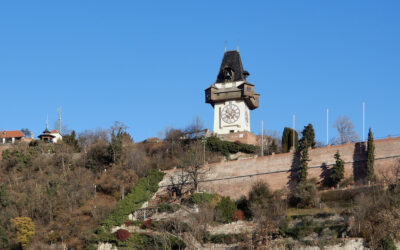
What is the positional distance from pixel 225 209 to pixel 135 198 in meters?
7.20

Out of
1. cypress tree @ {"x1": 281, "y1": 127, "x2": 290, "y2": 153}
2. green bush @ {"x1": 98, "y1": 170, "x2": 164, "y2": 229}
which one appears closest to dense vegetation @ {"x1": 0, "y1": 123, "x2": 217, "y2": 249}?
green bush @ {"x1": 98, "y1": 170, "x2": 164, "y2": 229}

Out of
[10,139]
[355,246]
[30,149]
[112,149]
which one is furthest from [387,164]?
[10,139]

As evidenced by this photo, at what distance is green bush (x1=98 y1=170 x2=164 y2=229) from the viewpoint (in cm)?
4997

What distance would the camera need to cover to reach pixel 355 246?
135 ft

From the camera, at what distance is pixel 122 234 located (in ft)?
158

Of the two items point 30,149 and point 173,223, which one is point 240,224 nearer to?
point 173,223

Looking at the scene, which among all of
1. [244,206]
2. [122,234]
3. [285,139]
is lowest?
[122,234]

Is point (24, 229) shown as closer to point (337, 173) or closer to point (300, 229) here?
point (300, 229)

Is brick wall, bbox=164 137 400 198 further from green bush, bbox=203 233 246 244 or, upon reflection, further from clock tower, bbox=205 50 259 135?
clock tower, bbox=205 50 259 135

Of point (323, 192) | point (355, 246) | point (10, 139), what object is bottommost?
point (355, 246)

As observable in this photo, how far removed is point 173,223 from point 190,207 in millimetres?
3031

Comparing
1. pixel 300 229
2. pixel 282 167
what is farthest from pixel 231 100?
pixel 300 229

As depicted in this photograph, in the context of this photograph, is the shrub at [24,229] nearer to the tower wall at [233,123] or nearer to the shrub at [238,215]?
the shrub at [238,215]

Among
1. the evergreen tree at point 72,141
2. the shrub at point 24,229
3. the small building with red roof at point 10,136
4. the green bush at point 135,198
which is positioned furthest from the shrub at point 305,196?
the small building with red roof at point 10,136
